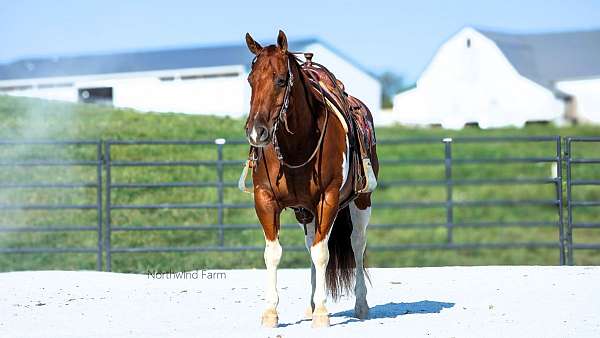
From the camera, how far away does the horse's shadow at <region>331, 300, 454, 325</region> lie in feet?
22.8

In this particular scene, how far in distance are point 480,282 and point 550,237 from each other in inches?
538

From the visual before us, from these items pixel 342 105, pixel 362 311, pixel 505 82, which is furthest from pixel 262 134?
pixel 505 82

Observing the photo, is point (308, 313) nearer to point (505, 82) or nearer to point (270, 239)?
point (270, 239)

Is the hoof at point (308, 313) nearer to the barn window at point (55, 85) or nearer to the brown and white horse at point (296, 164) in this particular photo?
the brown and white horse at point (296, 164)

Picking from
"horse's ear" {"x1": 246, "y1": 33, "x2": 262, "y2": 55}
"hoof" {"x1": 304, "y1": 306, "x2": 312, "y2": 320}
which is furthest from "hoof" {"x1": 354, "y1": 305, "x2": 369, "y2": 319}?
"horse's ear" {"x1": 246, "y1": 33, "x2": 262, "y2": 55}

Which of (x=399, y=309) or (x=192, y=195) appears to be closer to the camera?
(x=399, y=309)

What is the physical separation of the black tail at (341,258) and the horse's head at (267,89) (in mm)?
1520

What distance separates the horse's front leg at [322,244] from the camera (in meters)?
6.05

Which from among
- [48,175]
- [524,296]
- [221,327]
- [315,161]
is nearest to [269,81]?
[315,161]

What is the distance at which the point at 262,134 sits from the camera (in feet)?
17.9

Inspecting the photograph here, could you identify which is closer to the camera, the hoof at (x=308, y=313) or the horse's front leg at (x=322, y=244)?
the horse's front leg at (x=322, y=244)

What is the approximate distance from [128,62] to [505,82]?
12.6 meters

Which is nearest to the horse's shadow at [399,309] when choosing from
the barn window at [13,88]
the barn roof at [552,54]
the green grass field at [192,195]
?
the green grass field at [192,195]

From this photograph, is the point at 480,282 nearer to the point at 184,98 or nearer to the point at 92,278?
the point at 92,278
